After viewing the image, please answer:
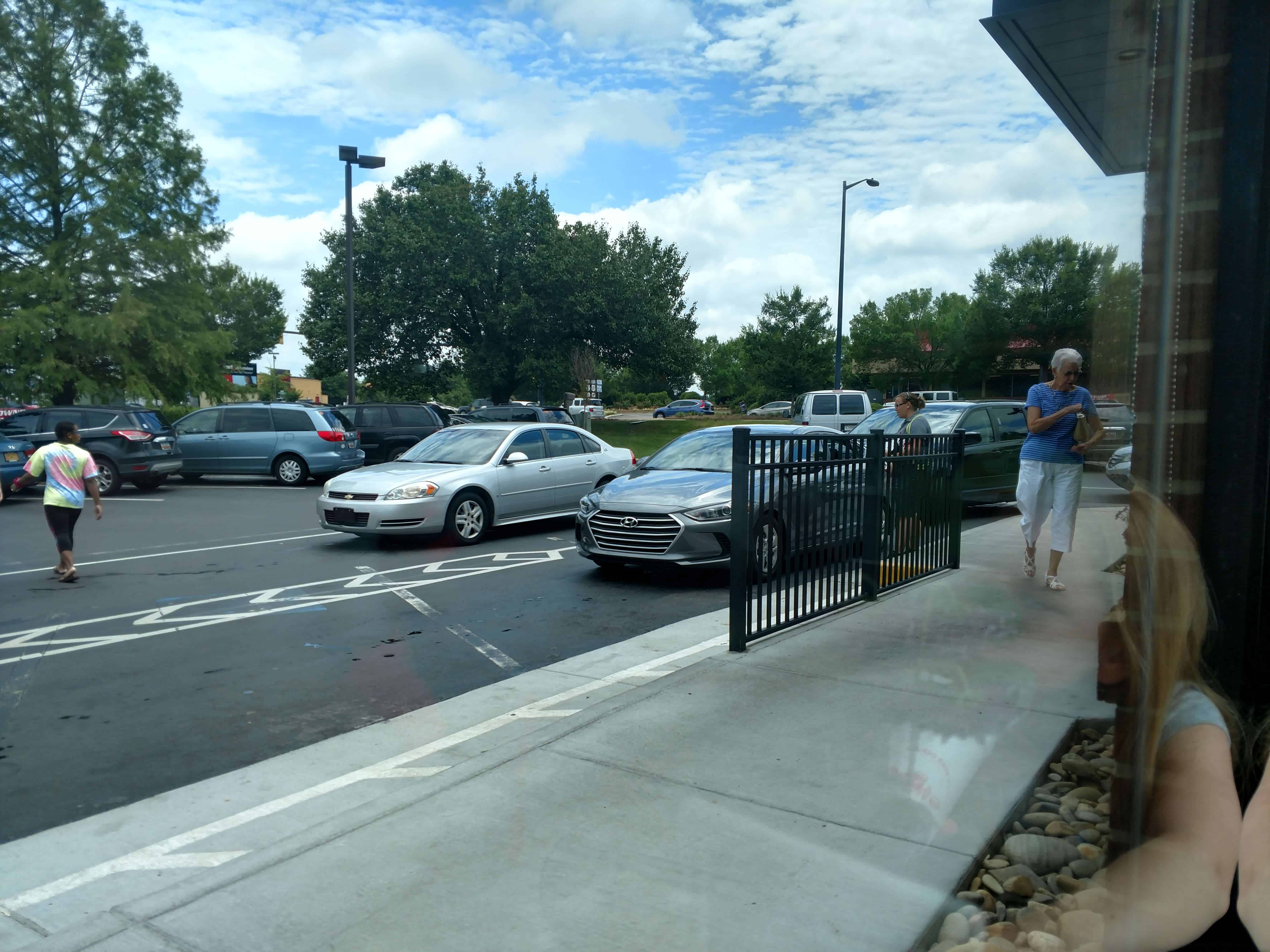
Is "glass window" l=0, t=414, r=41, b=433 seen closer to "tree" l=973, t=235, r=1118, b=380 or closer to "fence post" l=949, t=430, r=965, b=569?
"fence post" l=949, t=430, r=965, b=569

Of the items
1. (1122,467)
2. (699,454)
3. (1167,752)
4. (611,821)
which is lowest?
(611,821)

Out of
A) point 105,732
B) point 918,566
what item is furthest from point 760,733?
point 918,566

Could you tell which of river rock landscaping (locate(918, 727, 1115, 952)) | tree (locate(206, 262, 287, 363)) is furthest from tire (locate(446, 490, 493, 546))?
tree (locate(206, 262, 287, 363))

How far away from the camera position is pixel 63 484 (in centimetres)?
879

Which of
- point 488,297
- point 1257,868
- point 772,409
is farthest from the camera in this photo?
point 772,409

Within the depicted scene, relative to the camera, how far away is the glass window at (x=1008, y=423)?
11.0 metres

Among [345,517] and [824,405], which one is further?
[824,405]

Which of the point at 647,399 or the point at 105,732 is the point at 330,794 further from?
the point at 647,399

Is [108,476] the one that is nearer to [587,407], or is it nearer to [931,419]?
[931,419]

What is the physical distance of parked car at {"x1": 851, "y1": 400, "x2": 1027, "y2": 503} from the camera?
35.5 feet

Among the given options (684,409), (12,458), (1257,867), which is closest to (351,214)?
(12,458)

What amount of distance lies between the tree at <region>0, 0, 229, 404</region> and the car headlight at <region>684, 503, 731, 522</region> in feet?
76.2

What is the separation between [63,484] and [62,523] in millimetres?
364

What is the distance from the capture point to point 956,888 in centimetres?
→ 284
